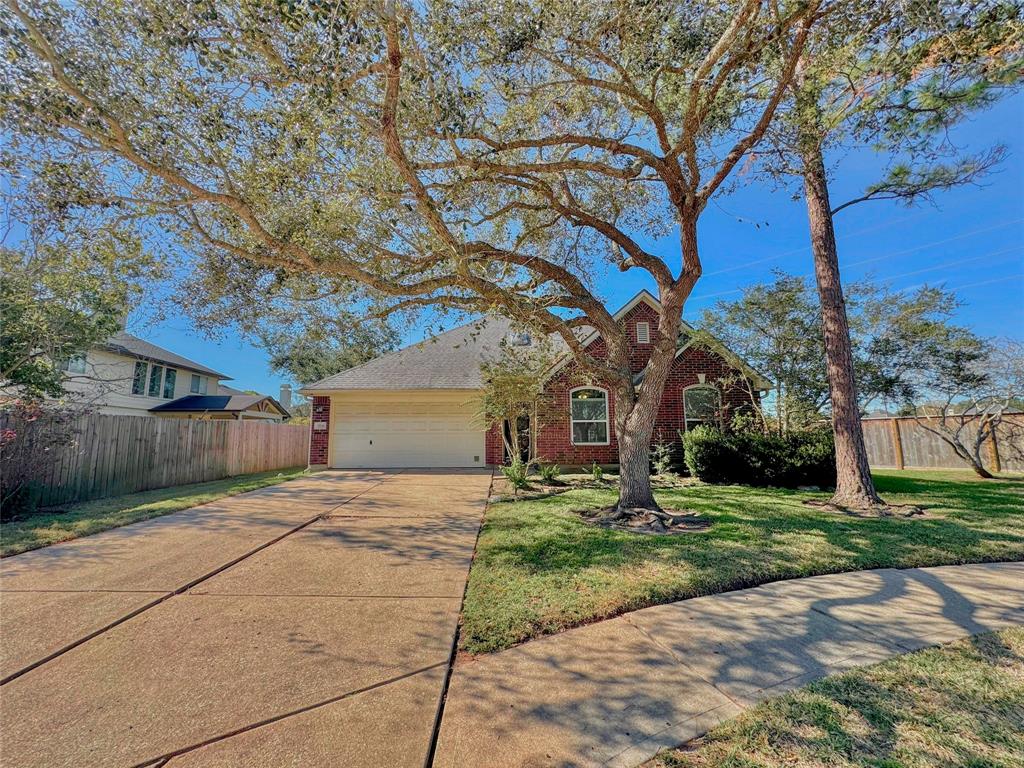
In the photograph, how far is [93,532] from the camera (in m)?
5.69

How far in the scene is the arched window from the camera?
520 inches

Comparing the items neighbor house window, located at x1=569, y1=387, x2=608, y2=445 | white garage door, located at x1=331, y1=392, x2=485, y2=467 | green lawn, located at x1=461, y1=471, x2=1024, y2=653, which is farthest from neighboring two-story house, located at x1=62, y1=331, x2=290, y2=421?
green lawn, located at x1=461, y1=471, x2=1024, y2=653

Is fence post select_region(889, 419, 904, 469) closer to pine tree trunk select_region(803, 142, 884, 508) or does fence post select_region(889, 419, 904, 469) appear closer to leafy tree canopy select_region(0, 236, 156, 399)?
pine tree trunk select_region(803, 142, 884, 508)

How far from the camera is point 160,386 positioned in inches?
810

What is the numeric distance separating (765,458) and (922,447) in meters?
8.11

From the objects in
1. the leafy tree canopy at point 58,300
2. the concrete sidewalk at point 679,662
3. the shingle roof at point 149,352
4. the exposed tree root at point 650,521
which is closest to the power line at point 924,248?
the exposed tree root at point 650,521

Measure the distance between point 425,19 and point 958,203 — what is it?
353 inches

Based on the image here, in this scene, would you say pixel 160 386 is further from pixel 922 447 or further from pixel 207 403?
pixel 922 447

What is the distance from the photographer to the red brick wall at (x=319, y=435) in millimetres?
13867

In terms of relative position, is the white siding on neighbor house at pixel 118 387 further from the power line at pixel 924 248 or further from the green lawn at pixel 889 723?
the green lawn at pixel 889 723

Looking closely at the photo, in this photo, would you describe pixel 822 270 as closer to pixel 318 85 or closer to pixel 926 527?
pixel 926 527

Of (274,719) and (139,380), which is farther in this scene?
(139,380)

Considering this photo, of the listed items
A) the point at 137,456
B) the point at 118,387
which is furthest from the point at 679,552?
the point at 118,387

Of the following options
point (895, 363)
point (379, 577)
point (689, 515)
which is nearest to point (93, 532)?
point (379, 577)
